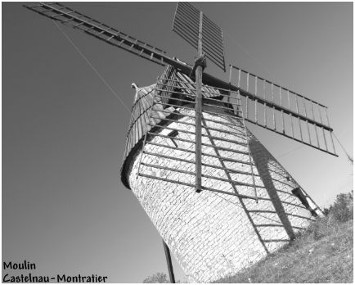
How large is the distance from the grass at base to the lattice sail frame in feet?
1.88

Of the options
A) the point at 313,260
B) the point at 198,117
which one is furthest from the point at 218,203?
the point at 313,260

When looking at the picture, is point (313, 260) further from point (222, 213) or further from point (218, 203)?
point (218, 203)

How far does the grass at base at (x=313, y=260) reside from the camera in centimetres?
563

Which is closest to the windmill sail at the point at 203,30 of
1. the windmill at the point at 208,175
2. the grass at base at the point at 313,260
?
the windmill at the point at 208,175

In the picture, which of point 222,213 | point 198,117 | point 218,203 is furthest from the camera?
point 218,203

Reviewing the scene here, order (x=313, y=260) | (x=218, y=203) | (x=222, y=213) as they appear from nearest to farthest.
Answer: (x=313, y=260) → (x=222, y=213) → (x=218, y=203)

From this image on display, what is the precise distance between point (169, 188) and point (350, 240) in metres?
4.77

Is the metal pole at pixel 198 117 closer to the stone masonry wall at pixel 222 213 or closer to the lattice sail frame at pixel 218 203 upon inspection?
the lattice sail frame at pixel 218 203

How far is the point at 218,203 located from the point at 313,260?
9.99 feet

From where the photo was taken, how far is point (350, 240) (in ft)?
21.3

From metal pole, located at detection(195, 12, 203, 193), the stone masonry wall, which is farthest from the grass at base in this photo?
metal pole, located at detection(195, 12, 203, 193)

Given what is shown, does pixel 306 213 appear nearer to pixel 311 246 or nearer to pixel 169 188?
pixel 311 246

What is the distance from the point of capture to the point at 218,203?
913 cm

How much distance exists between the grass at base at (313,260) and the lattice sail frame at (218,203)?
57cm
